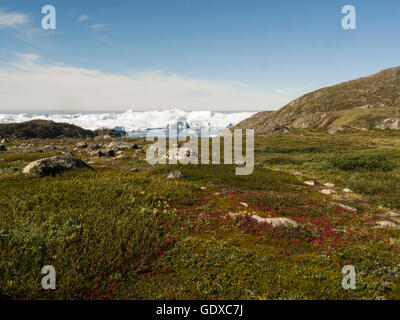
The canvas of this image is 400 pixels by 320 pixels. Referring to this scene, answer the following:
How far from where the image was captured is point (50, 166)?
23.2 metres

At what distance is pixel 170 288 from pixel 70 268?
154 inches

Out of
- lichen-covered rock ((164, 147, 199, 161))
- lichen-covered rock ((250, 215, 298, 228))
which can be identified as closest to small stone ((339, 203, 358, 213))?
lichen-covered rock ((250, 215, 298, 228))

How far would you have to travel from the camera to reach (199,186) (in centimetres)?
2394

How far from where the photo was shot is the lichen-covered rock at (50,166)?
863 inches

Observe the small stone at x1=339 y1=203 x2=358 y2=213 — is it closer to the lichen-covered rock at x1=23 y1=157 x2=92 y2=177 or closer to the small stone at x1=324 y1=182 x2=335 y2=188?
the small stone at x1=324 y1=182 x2=335 y2=188

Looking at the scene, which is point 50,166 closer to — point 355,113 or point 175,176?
point 175,176

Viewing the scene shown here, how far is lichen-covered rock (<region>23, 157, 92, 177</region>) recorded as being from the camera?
2192cm

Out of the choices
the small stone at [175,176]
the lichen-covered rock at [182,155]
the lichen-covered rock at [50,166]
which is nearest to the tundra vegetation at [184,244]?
the lichen-covered rock at [50,166]

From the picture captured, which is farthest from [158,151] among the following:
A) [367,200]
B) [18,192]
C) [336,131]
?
[336,131]

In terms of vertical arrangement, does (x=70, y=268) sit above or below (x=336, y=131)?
below

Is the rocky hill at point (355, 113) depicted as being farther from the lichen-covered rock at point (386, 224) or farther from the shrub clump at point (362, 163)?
the lichen-covered rock at point (386, 224)

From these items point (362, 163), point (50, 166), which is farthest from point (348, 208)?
point (50, 166)

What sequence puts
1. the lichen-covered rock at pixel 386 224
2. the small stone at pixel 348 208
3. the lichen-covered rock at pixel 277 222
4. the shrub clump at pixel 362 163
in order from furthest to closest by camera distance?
the shrub clump at pixel 362 163 < the small stone at pixel 348 208 < the lichen-covered rock at pixel 386 224 < the lichen-covered rock at pixel 277 222
